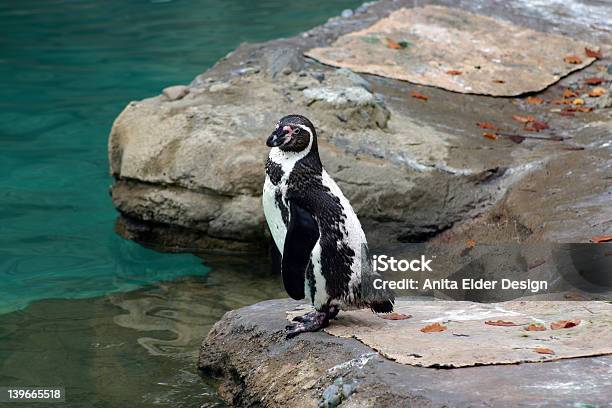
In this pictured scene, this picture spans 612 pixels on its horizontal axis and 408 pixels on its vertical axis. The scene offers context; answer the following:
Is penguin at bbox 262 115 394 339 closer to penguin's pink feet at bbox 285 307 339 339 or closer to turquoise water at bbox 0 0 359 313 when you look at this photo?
penguin's pink feet at bbox 285 307 339 339

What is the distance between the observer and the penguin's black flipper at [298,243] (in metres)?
4.75

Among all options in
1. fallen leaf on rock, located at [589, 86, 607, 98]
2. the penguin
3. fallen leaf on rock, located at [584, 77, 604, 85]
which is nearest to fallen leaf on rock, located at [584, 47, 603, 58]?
fallen leaf on rock, located at [584, 77, 604, 85]

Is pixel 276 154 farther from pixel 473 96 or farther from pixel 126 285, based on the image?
pixel 473 96

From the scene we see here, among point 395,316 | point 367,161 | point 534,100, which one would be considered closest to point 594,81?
point 534,100

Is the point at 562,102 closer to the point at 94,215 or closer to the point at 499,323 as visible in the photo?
the point at 94,215

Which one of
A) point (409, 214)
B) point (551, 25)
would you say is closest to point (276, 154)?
point (409, 214)

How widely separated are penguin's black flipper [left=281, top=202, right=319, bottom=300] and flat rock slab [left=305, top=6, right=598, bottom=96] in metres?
4.85

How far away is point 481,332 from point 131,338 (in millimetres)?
2849

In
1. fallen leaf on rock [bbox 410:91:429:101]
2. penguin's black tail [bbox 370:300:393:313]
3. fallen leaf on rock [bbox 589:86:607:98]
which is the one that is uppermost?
fallen leaf on rock [bbox 410:91:429:101]

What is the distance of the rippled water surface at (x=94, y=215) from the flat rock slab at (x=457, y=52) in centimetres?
274

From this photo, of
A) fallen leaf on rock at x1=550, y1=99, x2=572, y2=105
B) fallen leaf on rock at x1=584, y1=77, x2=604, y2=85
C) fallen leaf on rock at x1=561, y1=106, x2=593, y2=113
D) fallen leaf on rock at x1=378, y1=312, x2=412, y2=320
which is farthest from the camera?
fallen leaf on rock at x1=584, y1=77, x2=604, y2=85

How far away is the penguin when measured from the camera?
187 inches

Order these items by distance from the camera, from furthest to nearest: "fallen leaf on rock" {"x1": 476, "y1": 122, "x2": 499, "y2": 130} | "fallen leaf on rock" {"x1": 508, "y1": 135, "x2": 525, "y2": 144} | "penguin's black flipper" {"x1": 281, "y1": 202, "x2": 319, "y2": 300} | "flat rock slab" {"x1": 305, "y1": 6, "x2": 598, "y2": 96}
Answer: "flat rock slab" {"x1": 305, "y1": 6, "x2": 598, "y2": 96} → "fallen leaf on rock" {"x1": 476, "y1": 122, "x2": 499, "y2": 130} → "fallen leaf on rock" {"x1": 508, "y1": 135, "x2": 525, "y2": 144} → "penguin's black flipper" {"x1": 281, "y1": 202, "x2": 319, "y2": 300}

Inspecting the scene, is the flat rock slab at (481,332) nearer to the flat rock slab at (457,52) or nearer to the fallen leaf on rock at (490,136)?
the fallen leaf on rock at (490,136)
